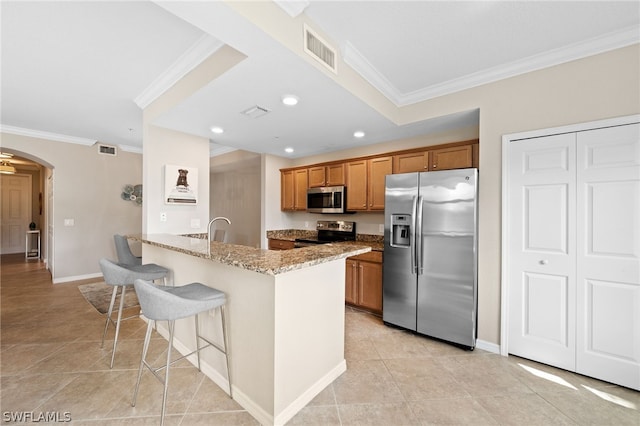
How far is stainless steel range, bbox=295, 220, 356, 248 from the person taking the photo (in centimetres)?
434

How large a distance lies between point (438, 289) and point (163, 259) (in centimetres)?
299

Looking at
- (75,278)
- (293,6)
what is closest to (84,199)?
(75,278)

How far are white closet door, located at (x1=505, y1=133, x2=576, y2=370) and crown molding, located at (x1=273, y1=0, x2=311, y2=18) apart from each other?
2.18m

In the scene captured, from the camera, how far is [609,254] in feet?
6.71

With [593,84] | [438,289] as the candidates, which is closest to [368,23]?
[593,84]

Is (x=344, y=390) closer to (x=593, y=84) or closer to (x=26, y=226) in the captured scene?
(x=593, y=84)

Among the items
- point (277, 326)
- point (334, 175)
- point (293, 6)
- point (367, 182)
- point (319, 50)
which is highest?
point (293, 6)

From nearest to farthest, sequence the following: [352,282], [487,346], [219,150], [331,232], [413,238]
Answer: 1. [487,346]
2. [413,238]
3. [352,282]
4. [331,232]
5. [219,150]

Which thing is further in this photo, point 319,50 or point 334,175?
point 334,175

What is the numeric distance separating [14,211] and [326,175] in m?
9.71

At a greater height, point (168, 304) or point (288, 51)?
point (288, 51)

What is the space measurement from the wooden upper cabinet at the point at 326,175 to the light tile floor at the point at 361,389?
7.92 ft

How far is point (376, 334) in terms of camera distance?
2.93m

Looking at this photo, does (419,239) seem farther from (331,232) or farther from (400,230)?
(331,232)
